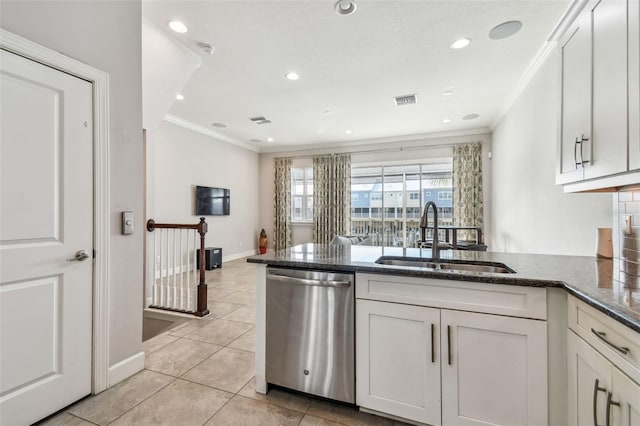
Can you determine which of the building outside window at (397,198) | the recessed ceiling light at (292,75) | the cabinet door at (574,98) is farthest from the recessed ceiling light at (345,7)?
the building outside window at (397,198)

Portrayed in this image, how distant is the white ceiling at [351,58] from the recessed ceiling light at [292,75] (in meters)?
0.09

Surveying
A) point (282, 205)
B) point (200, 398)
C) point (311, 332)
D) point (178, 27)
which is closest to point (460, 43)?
point (178, 27)

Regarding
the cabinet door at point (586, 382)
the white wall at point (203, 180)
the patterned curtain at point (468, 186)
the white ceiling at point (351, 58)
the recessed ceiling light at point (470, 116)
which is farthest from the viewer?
the patterned curtain at point (468, 186)

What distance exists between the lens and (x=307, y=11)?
2.44m

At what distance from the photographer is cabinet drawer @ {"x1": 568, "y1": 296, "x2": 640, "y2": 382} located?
0.89m

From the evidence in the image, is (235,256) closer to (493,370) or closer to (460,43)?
(460,43)

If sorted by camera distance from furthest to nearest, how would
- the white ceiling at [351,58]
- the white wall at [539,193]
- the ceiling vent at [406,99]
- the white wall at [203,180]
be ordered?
the white wall at [203,180] < the ceiling vent at [406,99] < the white ceiling at [351,58] < the white wall at [539,193]

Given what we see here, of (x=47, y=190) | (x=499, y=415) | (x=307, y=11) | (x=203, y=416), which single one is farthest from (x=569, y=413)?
(x=307, y=11)

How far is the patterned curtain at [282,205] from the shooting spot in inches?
300

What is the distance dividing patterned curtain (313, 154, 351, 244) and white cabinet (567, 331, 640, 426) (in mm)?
5818

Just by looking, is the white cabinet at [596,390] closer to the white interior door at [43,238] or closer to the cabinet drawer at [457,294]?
the cabinet drawer at [457,294]

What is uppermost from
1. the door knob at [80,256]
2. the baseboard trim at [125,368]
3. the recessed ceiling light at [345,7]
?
the recessed ceiling light at [345,7]

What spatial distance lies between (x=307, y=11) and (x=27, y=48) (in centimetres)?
194

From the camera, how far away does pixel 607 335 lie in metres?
1.02
